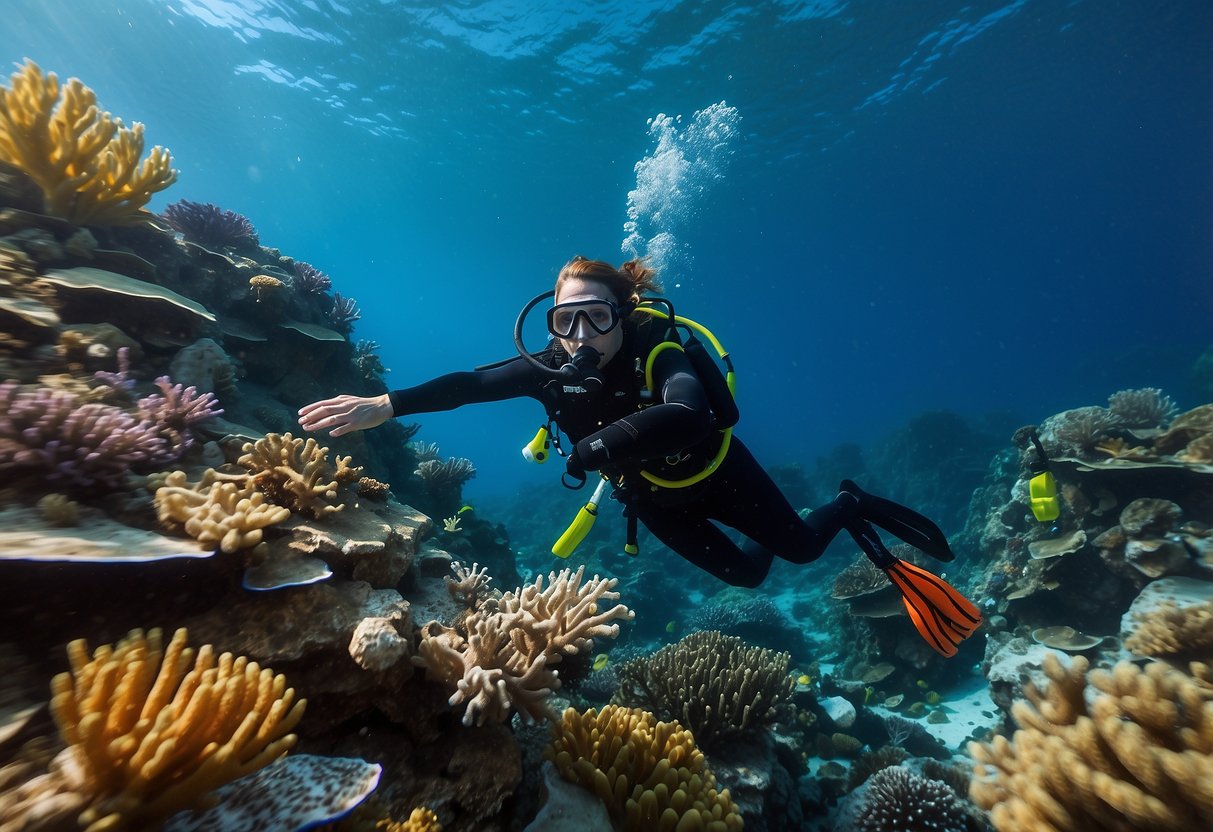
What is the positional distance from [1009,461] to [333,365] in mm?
16092

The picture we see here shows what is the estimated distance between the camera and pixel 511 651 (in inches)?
105

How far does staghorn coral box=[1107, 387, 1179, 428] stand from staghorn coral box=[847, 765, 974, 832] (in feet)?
27.0

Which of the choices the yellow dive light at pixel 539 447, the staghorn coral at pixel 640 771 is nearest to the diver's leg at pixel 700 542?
the yellow dive light at pixel 539 447

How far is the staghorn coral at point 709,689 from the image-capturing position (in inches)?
152

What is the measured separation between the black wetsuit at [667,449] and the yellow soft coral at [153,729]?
5.91 feet

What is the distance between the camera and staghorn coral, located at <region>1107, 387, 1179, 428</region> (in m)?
8.24

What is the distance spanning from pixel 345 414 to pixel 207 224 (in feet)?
19.7

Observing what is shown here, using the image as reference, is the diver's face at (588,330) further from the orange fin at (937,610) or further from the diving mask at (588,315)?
the orange fin at (937,610)

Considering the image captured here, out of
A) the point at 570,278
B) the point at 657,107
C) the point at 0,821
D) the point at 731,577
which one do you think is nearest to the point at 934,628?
the point at 731,577

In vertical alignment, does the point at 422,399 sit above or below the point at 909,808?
above

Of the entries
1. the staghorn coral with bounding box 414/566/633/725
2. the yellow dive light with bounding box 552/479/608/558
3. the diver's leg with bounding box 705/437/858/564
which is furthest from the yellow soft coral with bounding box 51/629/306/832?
the diver's leg with bounding box 705/437/858/564

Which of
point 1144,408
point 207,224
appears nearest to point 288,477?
point 207,224

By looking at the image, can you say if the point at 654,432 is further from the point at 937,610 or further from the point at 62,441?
the point at 937,610

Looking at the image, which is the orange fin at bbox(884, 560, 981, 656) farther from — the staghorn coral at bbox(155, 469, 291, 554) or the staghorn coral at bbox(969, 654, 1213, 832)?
the staghorn coral at bbox(155, 469, 291, 554)
